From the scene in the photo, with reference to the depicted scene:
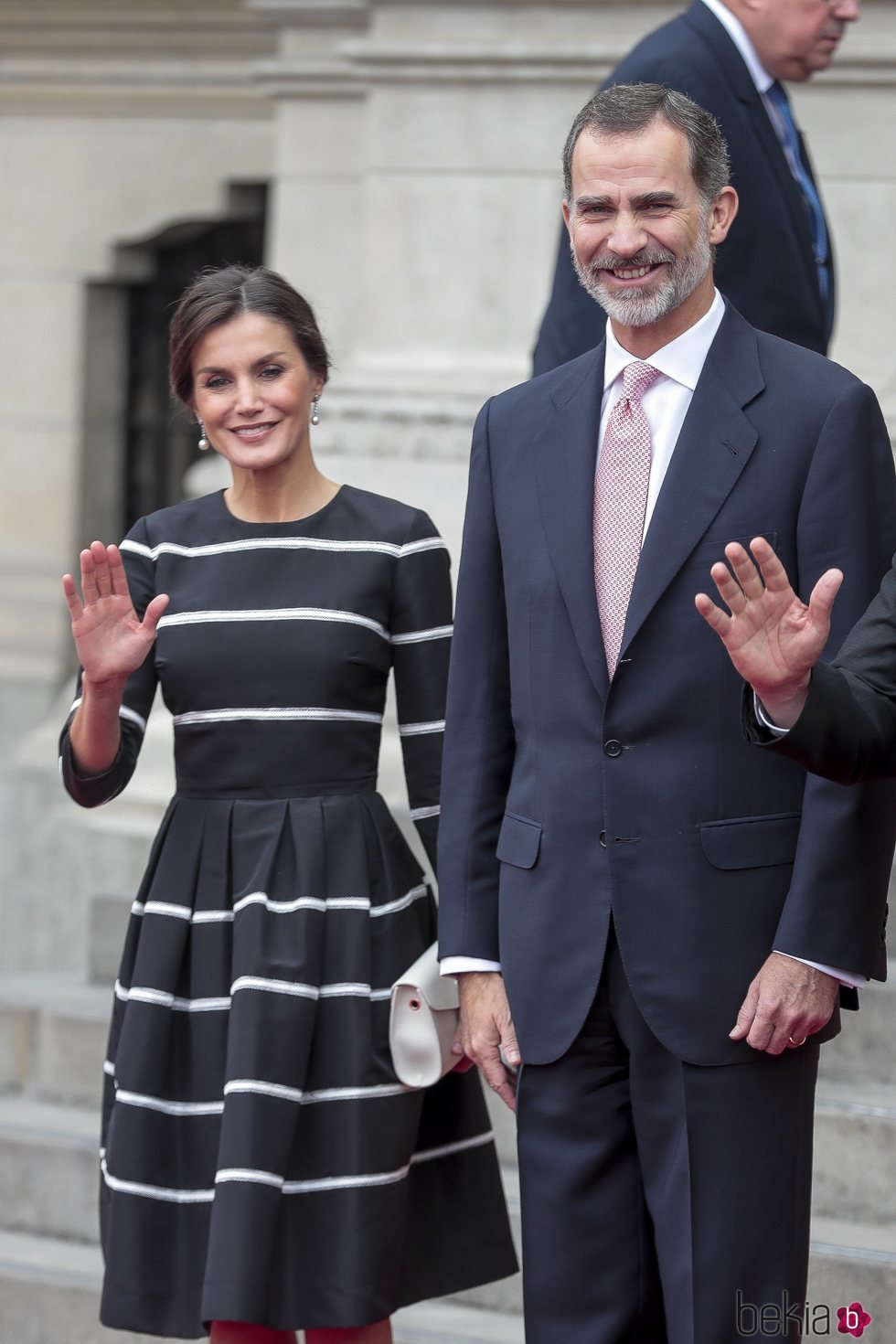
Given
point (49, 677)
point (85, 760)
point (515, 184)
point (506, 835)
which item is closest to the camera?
point (506, 835)

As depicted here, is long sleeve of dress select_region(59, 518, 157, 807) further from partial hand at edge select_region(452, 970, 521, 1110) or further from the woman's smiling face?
partial hand at edge select_region(452, 970, 521, 1110)

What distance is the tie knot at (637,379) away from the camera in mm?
2807

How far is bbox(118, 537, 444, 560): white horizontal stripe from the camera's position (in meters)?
3.31

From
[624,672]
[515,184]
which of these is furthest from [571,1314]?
[515,184]

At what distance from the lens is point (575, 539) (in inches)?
109

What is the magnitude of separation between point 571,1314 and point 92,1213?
2.17m

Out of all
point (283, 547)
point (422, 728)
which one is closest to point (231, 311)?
point (283, 547)

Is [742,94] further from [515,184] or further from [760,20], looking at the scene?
[515,184]

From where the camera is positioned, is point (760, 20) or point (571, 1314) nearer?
point (571, 1314)

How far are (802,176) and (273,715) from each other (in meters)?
1.62

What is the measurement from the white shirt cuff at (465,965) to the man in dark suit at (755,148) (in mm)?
1389

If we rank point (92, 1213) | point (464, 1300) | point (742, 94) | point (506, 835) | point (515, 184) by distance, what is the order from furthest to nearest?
point (515, 184), point (92, 1213), point (464, 1300), point (742, 94), point (506, 835)

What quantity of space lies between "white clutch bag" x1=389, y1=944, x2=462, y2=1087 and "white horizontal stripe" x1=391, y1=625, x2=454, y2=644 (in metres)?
0.52

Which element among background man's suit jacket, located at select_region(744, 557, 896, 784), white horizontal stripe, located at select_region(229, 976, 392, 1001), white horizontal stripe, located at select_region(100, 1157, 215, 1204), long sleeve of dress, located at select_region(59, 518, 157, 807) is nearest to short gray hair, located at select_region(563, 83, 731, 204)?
background man's suit jacket, located at select_region(744, 557, 896, 784)
